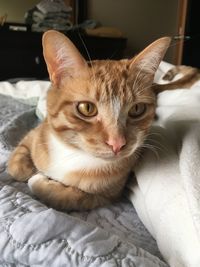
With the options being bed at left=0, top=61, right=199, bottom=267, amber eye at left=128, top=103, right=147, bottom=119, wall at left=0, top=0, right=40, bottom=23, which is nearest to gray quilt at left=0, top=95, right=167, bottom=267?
bed at left=0, top=61, right=199, bottom=267

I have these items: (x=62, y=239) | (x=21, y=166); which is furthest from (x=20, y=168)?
(x=62, y=239)

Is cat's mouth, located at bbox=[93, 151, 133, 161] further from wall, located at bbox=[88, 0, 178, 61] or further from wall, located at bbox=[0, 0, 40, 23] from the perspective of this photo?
wall, located at bbox=[88, 0, 178, 61]

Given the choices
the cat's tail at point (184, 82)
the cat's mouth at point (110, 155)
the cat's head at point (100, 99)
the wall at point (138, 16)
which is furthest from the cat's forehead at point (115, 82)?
the wall at point (138, 16)

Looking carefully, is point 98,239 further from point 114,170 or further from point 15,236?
point 114,170

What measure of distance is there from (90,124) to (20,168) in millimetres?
257

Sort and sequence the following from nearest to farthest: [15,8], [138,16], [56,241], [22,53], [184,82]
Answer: [56,241]
[184,82]
[22,53]
[15,8]
[138,16]

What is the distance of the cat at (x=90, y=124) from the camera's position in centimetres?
76

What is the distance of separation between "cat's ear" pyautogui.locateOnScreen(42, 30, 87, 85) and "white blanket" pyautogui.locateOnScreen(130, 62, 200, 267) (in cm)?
26

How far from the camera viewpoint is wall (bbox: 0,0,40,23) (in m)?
2.92

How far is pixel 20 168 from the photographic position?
2.98ft

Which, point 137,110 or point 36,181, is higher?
point 137,110

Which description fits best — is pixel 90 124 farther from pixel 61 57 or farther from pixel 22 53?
pixel 22 53

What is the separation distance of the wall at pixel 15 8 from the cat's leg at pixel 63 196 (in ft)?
8.00

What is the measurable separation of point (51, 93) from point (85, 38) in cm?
222
